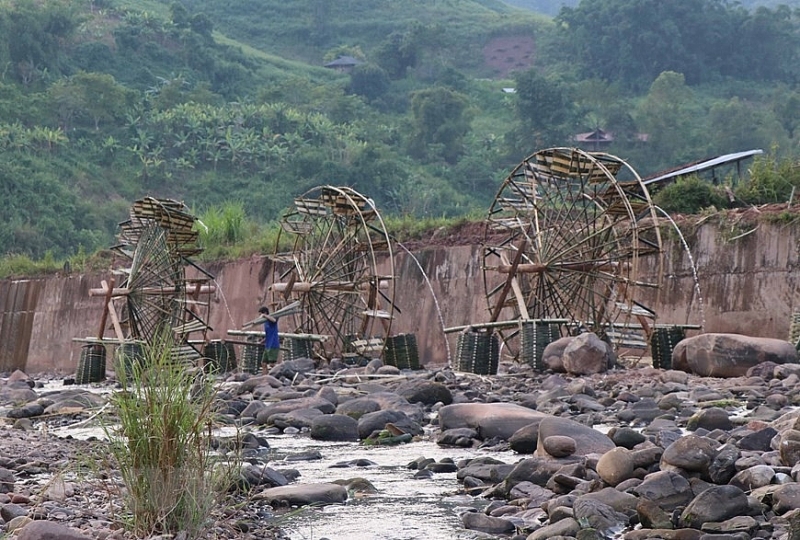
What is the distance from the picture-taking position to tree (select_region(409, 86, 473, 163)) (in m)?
63.8

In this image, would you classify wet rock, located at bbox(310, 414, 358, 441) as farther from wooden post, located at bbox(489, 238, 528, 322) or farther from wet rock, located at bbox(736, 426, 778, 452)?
wooden post, located at bbox(489, 238, 528, 322)

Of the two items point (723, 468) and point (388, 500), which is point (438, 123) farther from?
point (723, 468)

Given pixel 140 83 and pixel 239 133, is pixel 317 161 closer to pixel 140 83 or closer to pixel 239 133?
pixel 239 133

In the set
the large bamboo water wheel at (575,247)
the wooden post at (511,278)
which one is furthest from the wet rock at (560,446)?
the wooden post at (511,278)

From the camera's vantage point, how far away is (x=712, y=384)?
13203 mm

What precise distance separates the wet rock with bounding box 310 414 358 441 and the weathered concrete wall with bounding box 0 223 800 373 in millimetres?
8992

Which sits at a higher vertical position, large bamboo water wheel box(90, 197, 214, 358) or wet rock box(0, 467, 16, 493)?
large bamboo water wheel box(90, 197, 214, 358)

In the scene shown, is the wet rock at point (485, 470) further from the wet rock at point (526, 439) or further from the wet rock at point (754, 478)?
Answer: the wet rock at point (754, 478)

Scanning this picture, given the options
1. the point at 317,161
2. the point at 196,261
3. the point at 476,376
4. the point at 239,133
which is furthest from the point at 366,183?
the point at 476,376

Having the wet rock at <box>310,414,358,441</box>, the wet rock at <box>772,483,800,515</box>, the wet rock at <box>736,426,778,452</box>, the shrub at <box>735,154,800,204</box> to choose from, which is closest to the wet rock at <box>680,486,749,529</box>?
the wet rock at <box>772,483,800,515</box>

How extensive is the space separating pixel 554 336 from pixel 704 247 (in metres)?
4.02

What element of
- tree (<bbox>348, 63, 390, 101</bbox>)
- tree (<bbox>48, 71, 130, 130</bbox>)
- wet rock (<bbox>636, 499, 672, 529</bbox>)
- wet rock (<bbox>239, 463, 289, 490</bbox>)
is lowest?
wet rock (<bbox>239, 463, 289, 490</bbox>)

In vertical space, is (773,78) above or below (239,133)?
above

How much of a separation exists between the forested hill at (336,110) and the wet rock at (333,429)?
133 ft
